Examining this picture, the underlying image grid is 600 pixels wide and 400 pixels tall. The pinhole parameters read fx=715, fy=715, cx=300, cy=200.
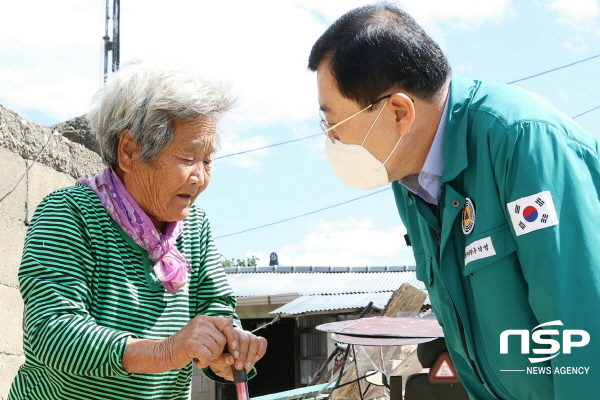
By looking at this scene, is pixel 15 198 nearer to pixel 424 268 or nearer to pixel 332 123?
pixel 332 123

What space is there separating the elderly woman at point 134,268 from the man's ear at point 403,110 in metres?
0.62

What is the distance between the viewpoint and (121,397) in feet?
6.83

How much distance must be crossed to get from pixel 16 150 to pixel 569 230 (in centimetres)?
300

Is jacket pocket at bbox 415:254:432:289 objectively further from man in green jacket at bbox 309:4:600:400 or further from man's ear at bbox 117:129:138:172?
man's ear at bbox 117:129:138:172

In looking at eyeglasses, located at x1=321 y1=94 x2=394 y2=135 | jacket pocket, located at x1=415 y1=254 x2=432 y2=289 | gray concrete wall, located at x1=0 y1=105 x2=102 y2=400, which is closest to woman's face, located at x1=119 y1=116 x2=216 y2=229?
eyeglasses, located at x1=321 y1=94 x2=394 y2=135

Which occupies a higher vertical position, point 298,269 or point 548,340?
point 298,269

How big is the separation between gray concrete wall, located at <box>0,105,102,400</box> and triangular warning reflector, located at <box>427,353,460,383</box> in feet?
7.28

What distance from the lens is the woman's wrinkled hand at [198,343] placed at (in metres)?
1.93

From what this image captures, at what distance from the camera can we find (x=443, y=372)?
404cm

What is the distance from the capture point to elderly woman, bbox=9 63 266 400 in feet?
6.36

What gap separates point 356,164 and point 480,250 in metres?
0.56

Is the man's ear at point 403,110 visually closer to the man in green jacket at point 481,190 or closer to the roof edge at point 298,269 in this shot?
the man in green jacket at point 481,190

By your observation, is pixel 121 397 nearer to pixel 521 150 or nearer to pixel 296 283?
pixel 521 150

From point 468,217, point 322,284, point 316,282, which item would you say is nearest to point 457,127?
point 468,217
